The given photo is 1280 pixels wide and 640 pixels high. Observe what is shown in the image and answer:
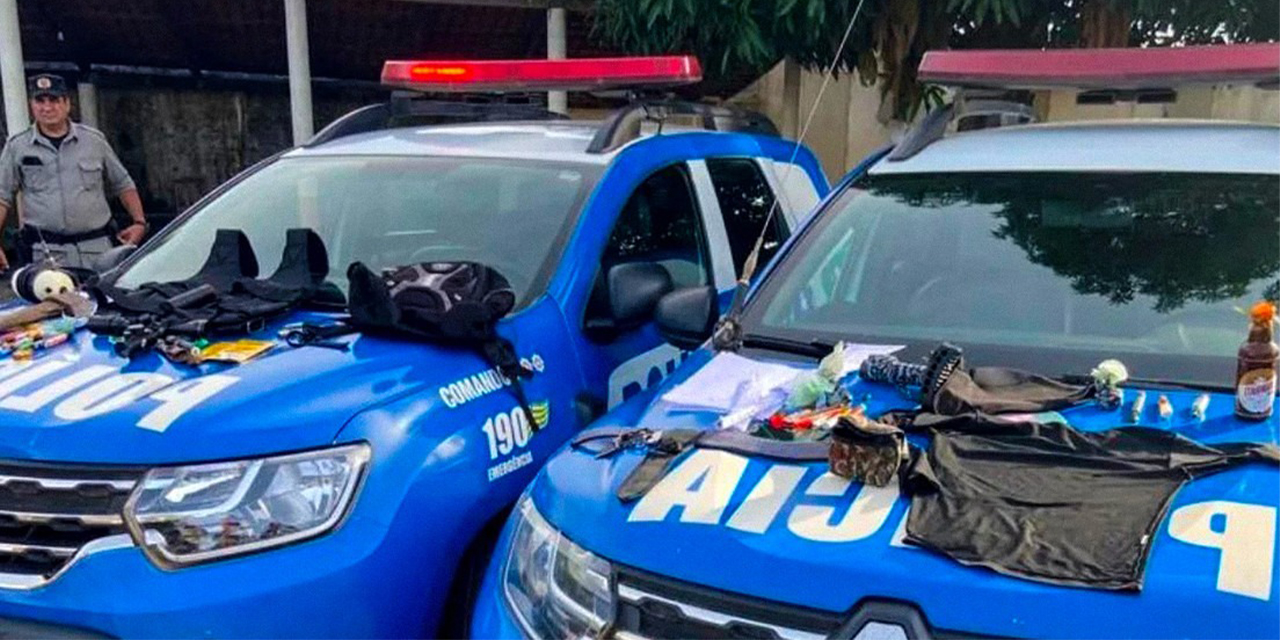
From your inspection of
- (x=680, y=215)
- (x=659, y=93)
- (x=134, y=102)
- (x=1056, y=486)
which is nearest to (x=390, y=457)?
(x=1056, y=486)

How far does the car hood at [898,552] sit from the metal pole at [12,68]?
7665 millimetres

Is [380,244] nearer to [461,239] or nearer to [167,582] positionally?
[461,239]

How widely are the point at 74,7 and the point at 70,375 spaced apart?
8.53 metres

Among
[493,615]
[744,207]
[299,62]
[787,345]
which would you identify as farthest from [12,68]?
[493,615]

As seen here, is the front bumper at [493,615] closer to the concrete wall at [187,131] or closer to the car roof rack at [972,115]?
the car roof rack at [972,115]

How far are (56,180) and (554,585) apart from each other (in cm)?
474

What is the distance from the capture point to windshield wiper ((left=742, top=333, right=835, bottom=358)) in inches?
100

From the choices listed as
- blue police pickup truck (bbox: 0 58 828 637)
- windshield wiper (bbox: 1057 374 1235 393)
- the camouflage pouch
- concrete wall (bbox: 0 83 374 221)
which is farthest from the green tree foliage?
concrete wall (bbox: 0 83 374 221)

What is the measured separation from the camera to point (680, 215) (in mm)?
3809

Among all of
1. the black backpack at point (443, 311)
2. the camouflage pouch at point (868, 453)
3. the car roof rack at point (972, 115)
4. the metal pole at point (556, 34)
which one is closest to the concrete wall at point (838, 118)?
the metal pole at point (556, 34)

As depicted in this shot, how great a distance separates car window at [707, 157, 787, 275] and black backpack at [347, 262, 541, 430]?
1414 mm

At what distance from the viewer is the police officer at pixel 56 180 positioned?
17.9ft

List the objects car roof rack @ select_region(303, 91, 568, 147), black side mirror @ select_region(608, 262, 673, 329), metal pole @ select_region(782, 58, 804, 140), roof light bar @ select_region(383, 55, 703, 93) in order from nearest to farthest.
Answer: black side mirror @ select_region(608, 262, 673, 329), roof light bar @ select_region(383, 55, 703, 93), car roof rack @ select_region(303, 91, 568, 147), metal pole @ select_region(782, 58, 804, 140)

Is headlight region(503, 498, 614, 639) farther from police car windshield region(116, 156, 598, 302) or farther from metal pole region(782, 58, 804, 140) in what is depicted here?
metal pole region(782, 58, 804, 140)
